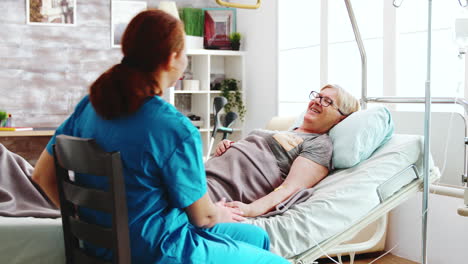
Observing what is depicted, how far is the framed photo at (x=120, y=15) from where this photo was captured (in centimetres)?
505

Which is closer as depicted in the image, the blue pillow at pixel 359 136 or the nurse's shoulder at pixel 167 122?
the nurse's shoulder at pixel 167 122

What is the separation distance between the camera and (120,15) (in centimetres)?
509

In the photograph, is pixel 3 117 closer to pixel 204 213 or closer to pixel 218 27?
pixel 218 27

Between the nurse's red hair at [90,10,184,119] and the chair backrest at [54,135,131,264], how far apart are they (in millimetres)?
112

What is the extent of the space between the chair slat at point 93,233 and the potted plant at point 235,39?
12.2 feet

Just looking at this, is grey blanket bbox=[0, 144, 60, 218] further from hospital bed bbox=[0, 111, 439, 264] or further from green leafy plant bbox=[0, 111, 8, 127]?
green leafy plant bbox=[0, 111, 8, 127]

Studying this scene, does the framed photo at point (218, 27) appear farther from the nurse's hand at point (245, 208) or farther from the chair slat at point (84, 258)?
the chair slat at point (84, 258)

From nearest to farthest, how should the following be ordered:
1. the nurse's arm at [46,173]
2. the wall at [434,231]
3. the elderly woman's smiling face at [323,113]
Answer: the nurse's arm at [46,173] < the elderly woman's smiling face at [323,113] < the wall at [434,231]

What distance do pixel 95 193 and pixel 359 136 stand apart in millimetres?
1245

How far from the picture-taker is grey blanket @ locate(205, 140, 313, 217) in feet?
7.50

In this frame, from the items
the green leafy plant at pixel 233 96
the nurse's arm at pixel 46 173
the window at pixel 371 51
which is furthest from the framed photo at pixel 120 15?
the nurse's arm at pixel 46 173

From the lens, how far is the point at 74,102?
4.96 metres

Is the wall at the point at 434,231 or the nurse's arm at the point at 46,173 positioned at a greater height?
the nurse's arm at the point at 46,173

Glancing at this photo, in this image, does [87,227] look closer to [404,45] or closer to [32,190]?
[32,190]
